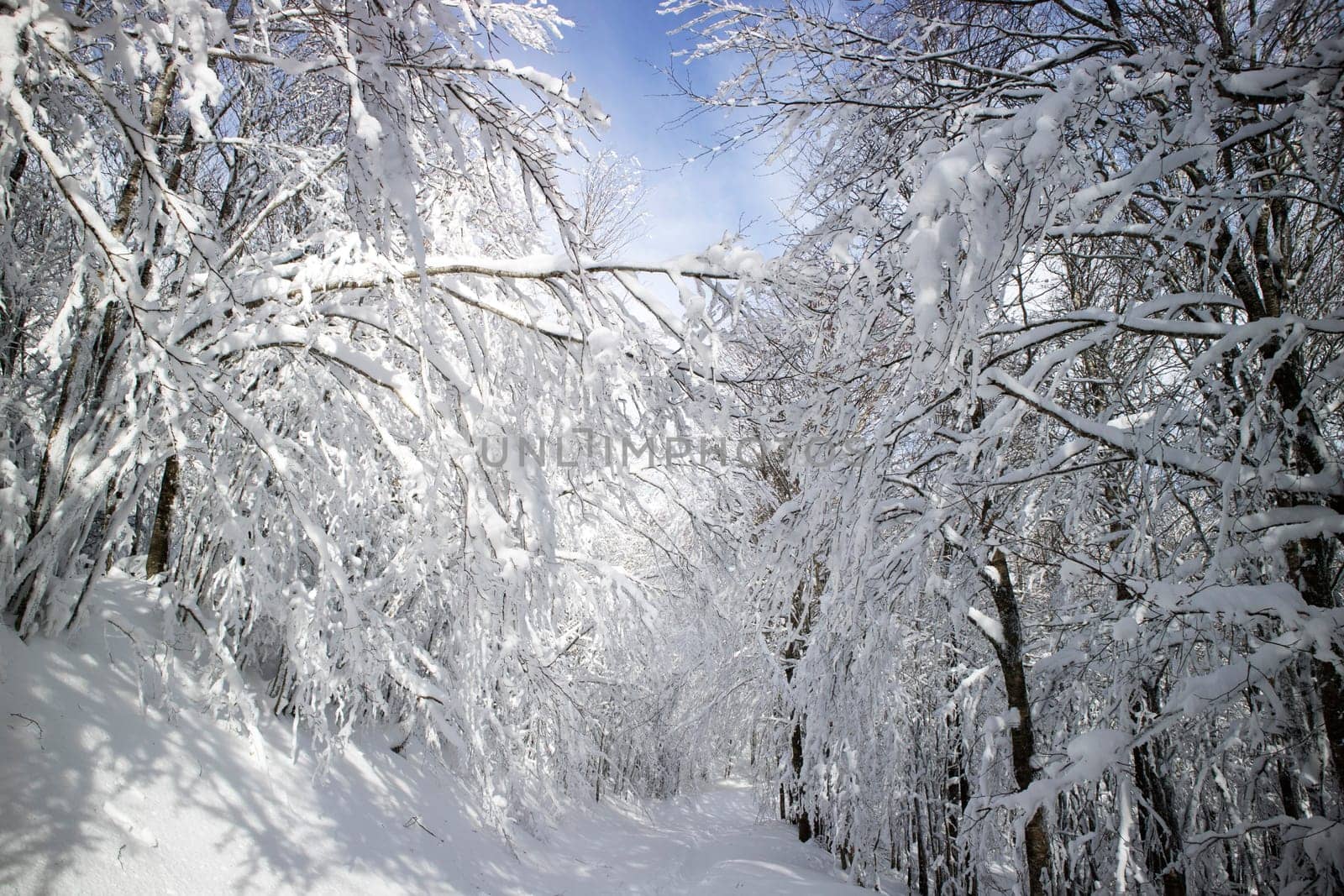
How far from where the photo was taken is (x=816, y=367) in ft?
9.19

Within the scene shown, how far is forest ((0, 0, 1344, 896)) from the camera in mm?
2102

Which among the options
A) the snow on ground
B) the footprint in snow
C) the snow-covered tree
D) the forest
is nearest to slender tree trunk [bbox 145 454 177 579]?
the forest

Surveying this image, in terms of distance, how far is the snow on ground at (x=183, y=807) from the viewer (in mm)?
2883

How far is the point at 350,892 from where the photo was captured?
14.7 feet

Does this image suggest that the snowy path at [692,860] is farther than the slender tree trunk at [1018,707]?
Yes

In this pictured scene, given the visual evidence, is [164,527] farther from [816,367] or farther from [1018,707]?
[1018,707]

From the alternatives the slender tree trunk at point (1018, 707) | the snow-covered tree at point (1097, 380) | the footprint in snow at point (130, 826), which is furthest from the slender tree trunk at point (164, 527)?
the slender tree trunk at point (1018, 707)

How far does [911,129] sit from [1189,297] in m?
1.42

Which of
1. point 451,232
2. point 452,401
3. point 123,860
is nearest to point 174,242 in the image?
point 451,232

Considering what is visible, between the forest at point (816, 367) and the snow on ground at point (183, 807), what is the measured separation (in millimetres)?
289

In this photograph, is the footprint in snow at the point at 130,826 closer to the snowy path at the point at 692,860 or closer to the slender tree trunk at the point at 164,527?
the slender tree trunk at the point at 164,527

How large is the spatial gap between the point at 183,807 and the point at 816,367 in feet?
15.0

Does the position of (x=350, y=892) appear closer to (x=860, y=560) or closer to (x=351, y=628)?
(x=351, y=628)

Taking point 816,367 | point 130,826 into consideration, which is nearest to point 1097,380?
point 816,367
